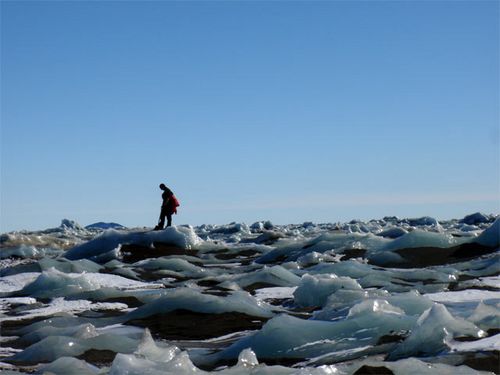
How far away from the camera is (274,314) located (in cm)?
774

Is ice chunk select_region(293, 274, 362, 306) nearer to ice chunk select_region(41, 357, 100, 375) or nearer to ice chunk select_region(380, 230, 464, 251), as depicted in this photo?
ice chunk select_region(41, 357, 100, 375)

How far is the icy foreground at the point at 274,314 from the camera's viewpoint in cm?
487

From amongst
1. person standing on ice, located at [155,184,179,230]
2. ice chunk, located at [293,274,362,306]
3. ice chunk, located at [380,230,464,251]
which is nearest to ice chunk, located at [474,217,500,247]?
ice chunk, located at [380,230,464,251]

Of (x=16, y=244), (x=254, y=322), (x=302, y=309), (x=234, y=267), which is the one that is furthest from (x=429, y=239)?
(x=16, y=244)

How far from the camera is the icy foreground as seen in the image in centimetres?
487

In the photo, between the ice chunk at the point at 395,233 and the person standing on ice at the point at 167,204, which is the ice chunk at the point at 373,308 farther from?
the person standing on ice at the point at 167,204

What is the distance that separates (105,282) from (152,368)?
25.9ft

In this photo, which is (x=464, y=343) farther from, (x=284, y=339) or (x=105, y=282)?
(x=105, y=282)

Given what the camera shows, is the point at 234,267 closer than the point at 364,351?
No

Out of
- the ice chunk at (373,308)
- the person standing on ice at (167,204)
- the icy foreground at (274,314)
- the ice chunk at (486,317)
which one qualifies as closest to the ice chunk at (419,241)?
the icy foreground at (274,314)

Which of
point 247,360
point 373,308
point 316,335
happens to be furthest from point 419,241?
point 247,360

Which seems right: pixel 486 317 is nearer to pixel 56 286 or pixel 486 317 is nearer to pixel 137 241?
pixel 56 286

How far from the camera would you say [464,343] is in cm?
491

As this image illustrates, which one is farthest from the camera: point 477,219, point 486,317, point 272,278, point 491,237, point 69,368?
point 477,219
